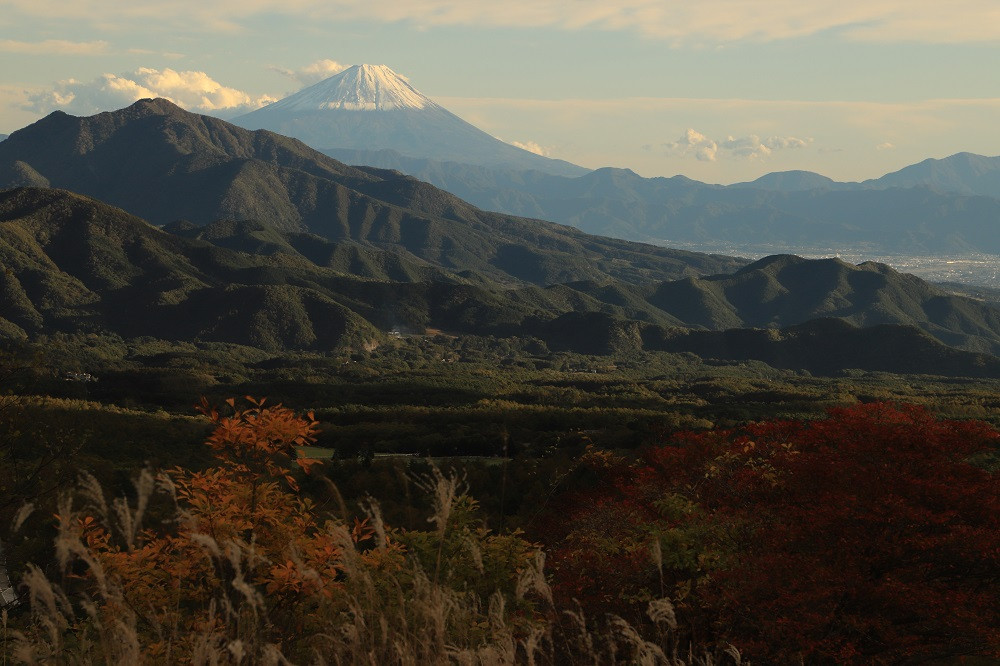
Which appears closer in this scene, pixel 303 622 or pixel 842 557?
pixel 303 622

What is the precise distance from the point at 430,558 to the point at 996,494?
998cm

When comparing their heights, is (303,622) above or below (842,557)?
above

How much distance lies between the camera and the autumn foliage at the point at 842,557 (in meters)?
14.2

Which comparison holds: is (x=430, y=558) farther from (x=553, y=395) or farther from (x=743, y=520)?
(x=553, y=395)

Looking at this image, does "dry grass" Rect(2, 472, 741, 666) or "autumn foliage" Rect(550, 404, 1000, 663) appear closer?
"dry grass" Rect(2, 472, 741, 666)

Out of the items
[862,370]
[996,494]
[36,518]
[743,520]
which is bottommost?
[862,370]

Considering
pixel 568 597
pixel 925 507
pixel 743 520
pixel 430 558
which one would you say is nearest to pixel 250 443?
pixel 430 558

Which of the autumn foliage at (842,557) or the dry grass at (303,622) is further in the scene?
the autumn foliage at (842,557)

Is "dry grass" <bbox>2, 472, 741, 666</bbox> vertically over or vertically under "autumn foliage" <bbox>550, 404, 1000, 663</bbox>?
over

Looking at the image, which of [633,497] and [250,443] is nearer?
[250,443]

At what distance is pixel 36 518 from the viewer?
3388 cm

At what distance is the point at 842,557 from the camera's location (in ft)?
49.6

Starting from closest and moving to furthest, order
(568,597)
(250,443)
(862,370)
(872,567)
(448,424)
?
(250,443) < (872,567) < (568,597) < (448,424) < (862,370)

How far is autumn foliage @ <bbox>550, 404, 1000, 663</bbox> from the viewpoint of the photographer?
46.8 feet
